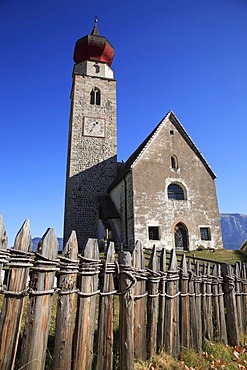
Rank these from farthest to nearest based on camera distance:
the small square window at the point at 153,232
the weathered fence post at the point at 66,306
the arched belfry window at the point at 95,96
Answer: the arched belfry window at the point at 95,96 < the small square window at the point at 153,232 < the weathered fence post at the point at 66,306

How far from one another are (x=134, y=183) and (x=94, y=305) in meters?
16.0

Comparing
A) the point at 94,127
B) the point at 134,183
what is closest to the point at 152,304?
the point at 134,183

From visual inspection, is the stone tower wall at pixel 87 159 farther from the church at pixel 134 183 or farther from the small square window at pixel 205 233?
the small square window at pixel 205 233

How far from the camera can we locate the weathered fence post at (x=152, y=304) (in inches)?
148

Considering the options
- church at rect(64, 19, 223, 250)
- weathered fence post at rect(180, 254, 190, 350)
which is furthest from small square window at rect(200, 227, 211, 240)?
weathered fence post at rect(180, 254, 190, 350)

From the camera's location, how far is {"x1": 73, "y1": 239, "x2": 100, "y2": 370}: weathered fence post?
2760 mm

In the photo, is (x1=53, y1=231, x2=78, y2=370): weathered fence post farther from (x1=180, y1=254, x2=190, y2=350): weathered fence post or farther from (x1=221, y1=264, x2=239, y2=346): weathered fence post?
(x1=221, y1=264, x2=239, y2=346): weathered fence post

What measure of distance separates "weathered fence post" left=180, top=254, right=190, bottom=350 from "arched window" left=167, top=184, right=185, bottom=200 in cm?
1541

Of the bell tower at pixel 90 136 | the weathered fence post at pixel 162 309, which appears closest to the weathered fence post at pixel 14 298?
the weathered fence post at pixel 162 309

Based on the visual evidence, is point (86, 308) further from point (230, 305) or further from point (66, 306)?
point (230, 305)

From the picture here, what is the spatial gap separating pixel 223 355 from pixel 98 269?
3.28 meters

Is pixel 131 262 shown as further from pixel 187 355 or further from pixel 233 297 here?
pixel 233 297

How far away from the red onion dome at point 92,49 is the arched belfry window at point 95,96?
12.7 feet

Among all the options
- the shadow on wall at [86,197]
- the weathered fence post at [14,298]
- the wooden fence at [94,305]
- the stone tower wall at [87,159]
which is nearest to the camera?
the weathered fence post at [14,298]
